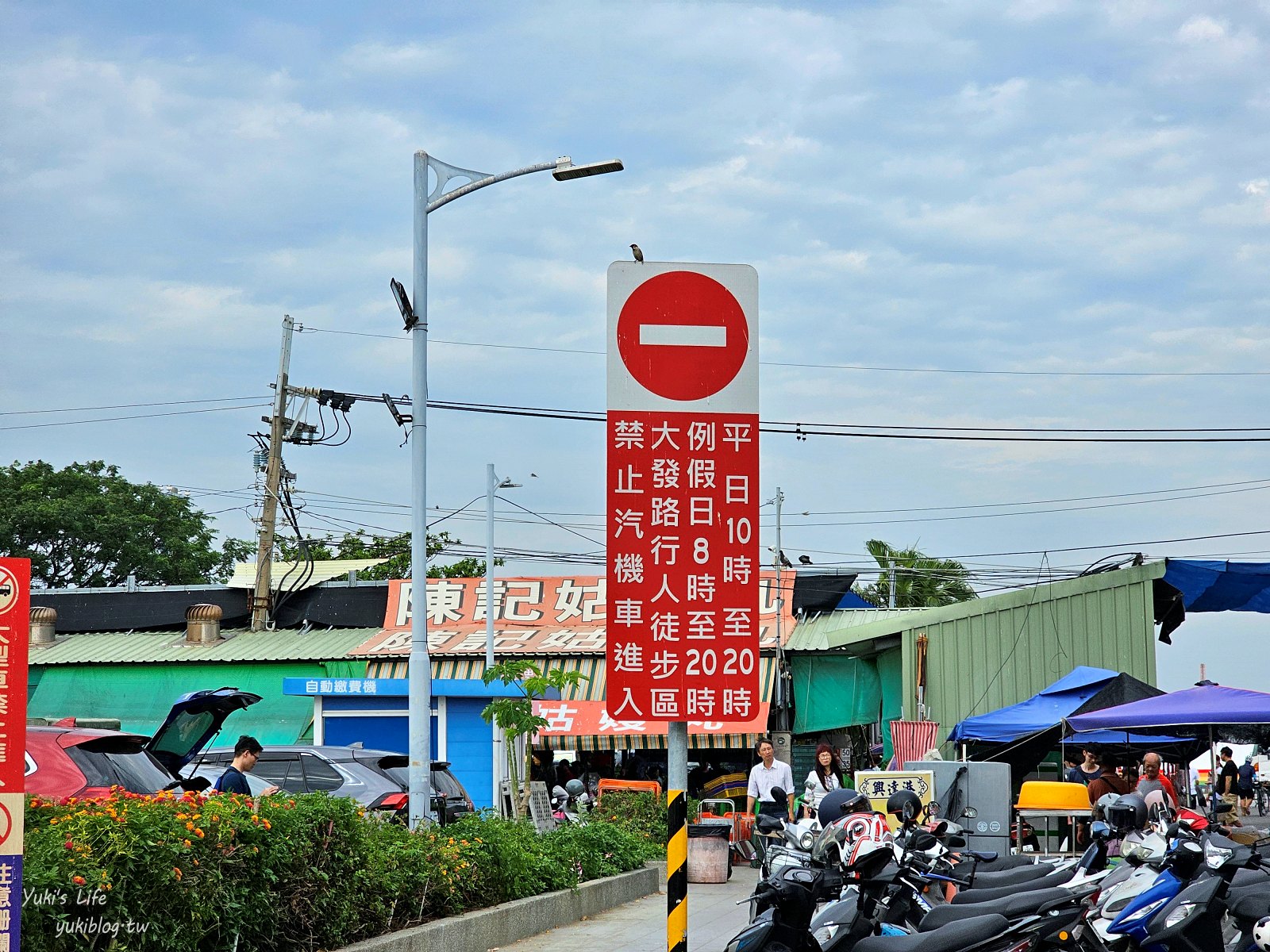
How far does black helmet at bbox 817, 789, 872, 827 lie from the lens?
7.90 m

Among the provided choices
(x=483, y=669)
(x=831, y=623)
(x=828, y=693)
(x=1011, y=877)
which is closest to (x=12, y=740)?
(x=1011, y=877)

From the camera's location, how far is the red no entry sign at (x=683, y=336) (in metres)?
5.84

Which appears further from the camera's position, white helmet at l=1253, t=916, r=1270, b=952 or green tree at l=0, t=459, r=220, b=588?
green tree at l=0, t=459, r=220, b=588

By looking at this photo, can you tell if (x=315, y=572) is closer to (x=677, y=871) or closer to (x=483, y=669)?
(x=483, y=669)

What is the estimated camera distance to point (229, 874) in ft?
24.2

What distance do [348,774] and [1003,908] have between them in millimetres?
9927

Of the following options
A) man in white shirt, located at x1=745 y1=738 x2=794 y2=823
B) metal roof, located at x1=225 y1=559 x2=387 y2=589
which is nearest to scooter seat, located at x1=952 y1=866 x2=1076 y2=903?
man in white shirt, located at x1=745 y1=738 x2=794 y2=823

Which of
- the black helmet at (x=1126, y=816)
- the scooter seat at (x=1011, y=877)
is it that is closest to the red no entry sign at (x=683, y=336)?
the black helmet at (x=1126, y=816)

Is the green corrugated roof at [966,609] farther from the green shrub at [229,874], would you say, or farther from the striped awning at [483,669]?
the green shrub at [229,874]

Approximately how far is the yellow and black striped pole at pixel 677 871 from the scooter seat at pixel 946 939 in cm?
143

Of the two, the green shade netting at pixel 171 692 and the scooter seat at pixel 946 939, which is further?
the green shade netting at pixel 171 692

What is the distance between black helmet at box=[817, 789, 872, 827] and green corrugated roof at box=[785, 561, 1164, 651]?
17388 millimetres

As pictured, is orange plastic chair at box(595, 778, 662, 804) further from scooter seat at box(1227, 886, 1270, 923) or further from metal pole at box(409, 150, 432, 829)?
scooter seat at box(1227, 886, 1270, 923)

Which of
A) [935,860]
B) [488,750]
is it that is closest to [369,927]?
[935,860]
